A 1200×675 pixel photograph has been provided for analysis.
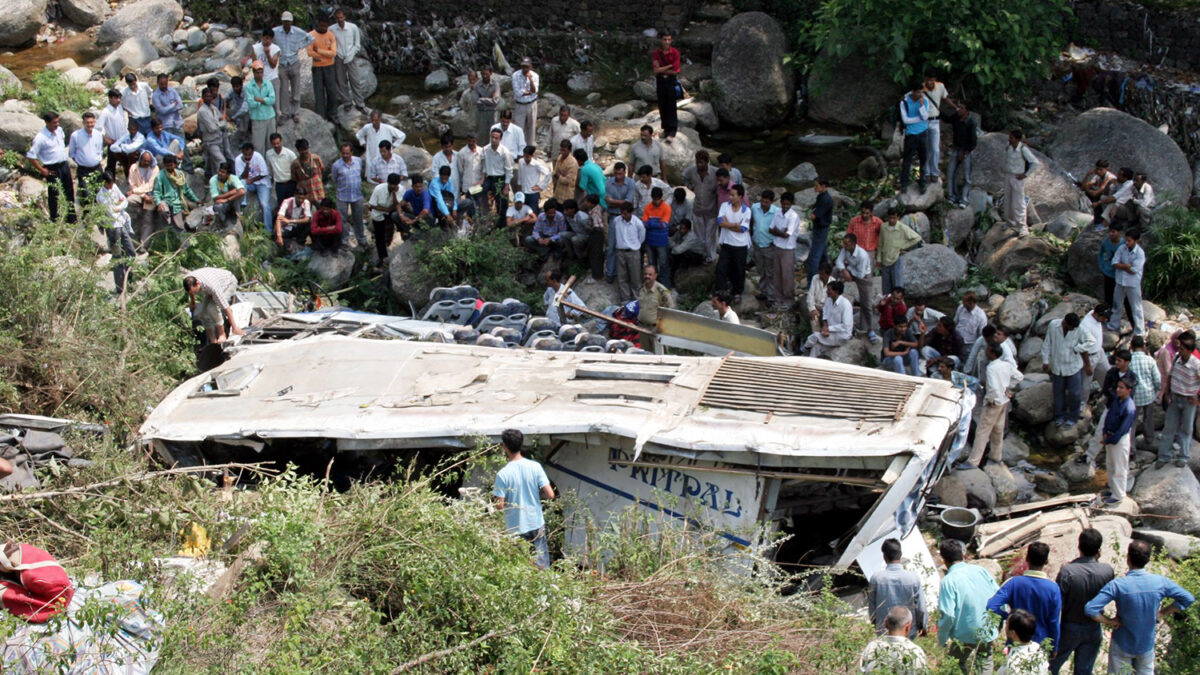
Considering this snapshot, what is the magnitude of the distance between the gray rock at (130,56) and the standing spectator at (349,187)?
17.9 feet

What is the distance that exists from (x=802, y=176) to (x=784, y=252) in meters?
2.92

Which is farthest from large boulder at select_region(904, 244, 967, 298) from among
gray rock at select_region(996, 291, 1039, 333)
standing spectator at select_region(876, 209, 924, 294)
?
gray rock at select_region(996, 291, 1039, 333)

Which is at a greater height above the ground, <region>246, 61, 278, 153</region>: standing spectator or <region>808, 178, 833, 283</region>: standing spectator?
<region>246, 61, 278, 153</region>: standing spectator

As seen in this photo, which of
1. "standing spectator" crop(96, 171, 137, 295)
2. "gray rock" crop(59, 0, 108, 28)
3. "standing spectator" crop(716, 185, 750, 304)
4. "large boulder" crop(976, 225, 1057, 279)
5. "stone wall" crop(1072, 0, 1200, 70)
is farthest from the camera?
"gray rock" crop(59, 0, 108, 28)

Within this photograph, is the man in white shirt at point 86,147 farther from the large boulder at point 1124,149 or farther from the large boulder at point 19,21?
the large boulder at point 1124,149

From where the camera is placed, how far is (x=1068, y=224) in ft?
47.8

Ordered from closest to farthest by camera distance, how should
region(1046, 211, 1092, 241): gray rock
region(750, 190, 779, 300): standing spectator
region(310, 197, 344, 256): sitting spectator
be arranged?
1. region(750, 190, 779, 300): standing spectator
2. region(1046, 211, 1092, 241): gray rock
3. region(310, 197, 344, 256): sitting spectator

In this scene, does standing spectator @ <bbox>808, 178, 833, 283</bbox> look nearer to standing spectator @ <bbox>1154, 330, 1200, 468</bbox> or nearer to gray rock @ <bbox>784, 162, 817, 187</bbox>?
gray rock @ <bbox>784, 162, 817, 187</bbox>

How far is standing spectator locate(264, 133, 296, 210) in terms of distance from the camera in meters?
15.2

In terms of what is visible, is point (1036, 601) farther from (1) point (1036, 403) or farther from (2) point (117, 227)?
(2) point (117, 227)

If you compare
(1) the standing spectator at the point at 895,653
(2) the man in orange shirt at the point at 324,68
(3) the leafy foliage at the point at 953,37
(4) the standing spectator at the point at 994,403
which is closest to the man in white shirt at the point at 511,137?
(2) the man in orange shirt at the point at 324,68

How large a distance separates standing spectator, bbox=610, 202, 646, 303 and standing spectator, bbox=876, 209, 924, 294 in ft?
8.51

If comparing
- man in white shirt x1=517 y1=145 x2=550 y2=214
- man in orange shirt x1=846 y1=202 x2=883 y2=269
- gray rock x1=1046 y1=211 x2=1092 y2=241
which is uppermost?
man in white shirt x1=517 y1=145 x2=550 y2=214

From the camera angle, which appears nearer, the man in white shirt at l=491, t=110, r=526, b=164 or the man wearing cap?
the man in white shirt at l=491, t=110, r=526, b=164
